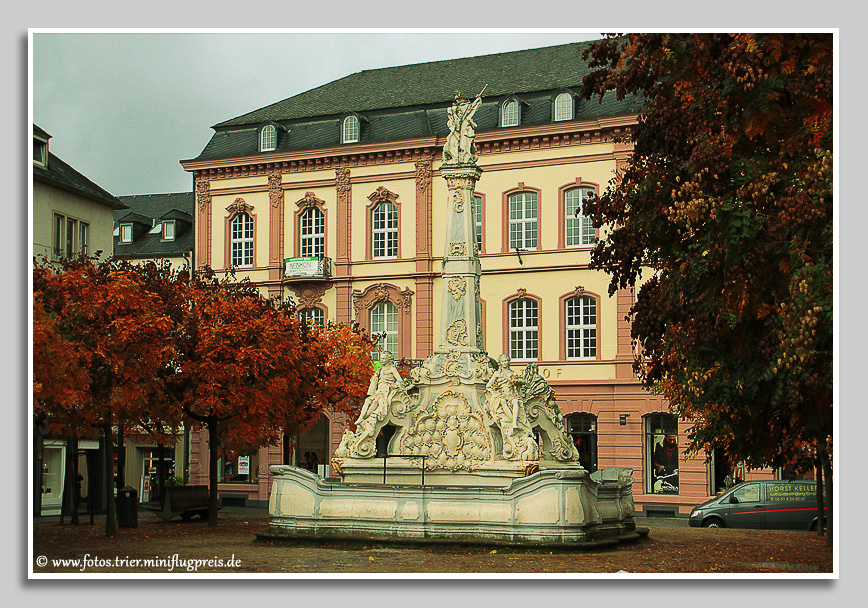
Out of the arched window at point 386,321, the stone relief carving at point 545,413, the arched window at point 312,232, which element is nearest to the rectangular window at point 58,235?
the stone relief carving at point 545,413

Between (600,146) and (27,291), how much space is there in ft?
102

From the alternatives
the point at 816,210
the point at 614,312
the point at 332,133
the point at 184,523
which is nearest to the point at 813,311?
the point at 816,210

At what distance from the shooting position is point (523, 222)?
44906 mm

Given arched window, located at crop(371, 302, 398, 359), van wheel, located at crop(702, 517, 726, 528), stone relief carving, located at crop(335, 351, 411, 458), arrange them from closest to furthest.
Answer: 1. stone relief carving, located at crop(335, 351, 411, 458)
2. van wheel, located at crop(702, 517, 726, 528)
3. arched window, located at crop(371, 302, 398, 359)

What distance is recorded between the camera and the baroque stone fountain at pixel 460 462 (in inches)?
798

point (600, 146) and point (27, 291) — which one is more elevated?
point (600, 146)

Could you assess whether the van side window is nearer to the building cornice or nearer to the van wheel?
the van wheel

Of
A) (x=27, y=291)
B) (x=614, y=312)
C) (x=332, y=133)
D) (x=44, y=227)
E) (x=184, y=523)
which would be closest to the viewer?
(x=27, y=291)

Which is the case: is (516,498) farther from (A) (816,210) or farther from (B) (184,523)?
(B) (184,523)

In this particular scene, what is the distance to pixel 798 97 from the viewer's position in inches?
652

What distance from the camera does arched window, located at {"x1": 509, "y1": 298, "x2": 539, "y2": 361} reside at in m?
44.5

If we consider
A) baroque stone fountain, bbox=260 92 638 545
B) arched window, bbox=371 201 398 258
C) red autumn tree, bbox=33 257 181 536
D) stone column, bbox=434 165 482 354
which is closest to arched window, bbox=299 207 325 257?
arched window, bbox=371 201 398 258

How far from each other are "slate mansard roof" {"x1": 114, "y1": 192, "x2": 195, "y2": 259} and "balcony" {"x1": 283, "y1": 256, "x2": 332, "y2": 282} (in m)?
6.37

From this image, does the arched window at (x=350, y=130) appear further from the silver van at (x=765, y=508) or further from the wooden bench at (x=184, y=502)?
the silver van at (x=765, y=508)
